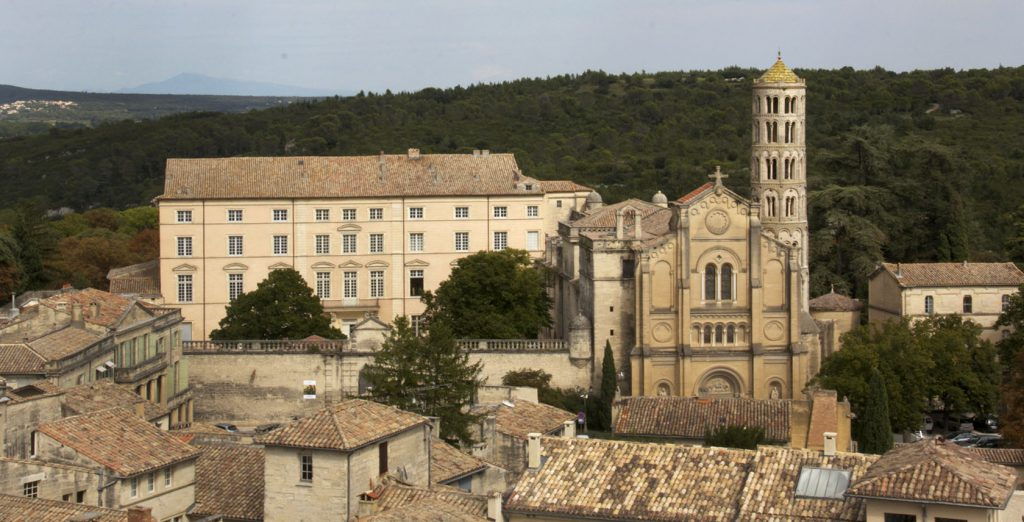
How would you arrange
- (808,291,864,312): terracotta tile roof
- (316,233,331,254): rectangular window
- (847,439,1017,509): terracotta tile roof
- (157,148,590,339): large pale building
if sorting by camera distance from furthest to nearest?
(316,233,331,254): rectangular window < (157,148,590,339): large pale building < (808,291,864,312): terracotta tile roof < (847,439,1017,509): terracotta tile roof

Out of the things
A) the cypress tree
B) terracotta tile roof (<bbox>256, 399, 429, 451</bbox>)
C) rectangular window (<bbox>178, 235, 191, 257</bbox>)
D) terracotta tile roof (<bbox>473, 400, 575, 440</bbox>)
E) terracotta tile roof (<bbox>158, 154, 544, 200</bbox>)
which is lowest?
the cypress tree

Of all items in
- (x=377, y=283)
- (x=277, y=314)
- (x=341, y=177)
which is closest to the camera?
(x=277, y=314)

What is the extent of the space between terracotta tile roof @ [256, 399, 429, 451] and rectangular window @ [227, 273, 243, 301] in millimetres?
45556

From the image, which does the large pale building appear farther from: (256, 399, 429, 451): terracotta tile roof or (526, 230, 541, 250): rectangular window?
(256, 399, 429, 451): terracotta tile roof

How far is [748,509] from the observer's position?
1470 inches

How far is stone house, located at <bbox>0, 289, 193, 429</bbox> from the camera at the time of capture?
190ft

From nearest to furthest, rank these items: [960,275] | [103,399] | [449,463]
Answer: [449,463], [103,399], [960,275]

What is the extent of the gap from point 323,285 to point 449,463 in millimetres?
44188

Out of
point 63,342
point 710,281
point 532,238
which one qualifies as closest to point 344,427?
point 63,342

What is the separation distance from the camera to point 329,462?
3994 centimetres

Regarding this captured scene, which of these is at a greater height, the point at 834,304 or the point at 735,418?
the point at 834,304

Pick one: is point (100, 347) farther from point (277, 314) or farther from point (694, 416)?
point (694, 416)

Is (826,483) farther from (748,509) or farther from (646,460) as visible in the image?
(646,460)

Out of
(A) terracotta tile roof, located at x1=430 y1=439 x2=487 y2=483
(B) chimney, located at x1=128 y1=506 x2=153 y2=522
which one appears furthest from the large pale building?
(B) chimney, located at x1=128 y1=506 x2=153 y2=522
